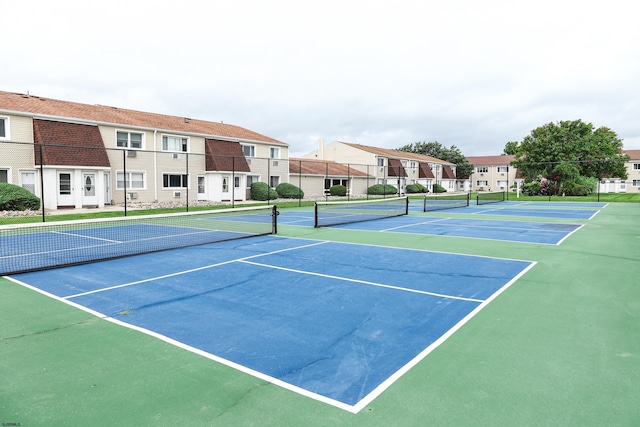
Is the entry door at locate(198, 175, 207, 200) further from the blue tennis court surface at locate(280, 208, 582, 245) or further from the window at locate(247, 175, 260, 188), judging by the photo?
the blue tennis court surface at locate(280, 208, 582, 245)

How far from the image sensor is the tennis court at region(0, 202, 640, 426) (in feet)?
12.1

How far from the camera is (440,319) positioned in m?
6.11

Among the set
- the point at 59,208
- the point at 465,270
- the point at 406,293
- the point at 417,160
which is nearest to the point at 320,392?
the point at 406,293

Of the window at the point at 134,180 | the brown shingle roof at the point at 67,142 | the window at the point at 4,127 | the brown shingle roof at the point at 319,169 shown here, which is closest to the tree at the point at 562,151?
the brown shingle roof at the point at 319,169

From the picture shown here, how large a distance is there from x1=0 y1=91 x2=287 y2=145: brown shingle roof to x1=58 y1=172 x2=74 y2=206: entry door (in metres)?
4.03

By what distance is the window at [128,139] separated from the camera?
99.8 ft

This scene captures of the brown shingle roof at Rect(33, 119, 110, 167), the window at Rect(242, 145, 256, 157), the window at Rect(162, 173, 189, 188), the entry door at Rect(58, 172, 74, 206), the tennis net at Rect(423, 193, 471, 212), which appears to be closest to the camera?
the brown shingle roof at Rect(33, 119, 110, 167)

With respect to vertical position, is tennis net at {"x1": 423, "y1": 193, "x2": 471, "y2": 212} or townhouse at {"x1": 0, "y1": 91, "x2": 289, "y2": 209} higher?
townhouse at {"x1": 0, "y1": 91, "x2": 289, "y2": 209}

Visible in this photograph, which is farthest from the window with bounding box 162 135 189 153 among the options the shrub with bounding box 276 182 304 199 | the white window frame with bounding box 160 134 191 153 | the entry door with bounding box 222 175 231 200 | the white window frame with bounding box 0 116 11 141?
the white window frame with bounding box 0 116 11 141

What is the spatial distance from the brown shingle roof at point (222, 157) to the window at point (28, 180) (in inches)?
515

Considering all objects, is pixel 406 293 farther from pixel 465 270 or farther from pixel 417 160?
pixel 417 160

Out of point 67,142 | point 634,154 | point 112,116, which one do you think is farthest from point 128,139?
point 634,154

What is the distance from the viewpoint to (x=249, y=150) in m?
40.4

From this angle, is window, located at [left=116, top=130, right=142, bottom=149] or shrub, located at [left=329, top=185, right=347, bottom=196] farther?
shrub, located at [left=329, top=185, right=347, bottom=196]
